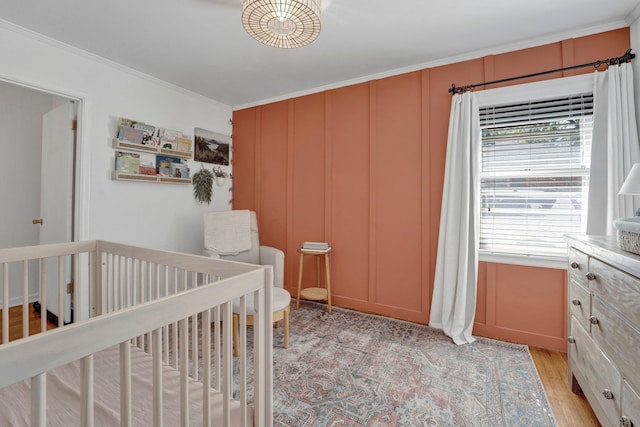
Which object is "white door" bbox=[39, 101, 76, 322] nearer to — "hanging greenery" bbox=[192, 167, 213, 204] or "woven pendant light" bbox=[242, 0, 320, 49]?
"hanging greenery" bbox=[192, 167, 213, 204]

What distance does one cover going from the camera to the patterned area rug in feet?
4.99

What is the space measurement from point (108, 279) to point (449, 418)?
6.36ft

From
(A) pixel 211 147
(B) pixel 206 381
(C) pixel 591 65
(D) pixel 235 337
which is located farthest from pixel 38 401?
(A) pixel 211 147

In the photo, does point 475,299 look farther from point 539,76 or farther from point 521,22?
point 521,22

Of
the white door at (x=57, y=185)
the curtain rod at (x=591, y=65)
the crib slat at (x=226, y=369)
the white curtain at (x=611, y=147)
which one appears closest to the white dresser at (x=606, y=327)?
the white curtain at (x=611, y=147)

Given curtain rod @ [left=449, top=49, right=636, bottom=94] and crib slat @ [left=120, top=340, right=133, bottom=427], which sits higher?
curtain rod @ [left=449, top=49, right=636, bottom=94]

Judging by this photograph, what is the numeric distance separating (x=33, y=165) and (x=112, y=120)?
51.8 inches

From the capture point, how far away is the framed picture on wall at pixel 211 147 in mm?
3426

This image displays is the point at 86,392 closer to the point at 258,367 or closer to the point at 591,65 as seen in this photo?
the point at 258,367

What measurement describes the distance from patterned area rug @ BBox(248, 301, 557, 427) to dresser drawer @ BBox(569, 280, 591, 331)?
1.68ft

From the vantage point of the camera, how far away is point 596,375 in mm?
1363

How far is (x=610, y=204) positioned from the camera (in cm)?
190

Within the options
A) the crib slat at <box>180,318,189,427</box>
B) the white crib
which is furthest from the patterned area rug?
the crib slat at <box>180,318,189,427</box>

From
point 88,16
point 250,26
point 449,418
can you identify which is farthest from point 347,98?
point 449,418
